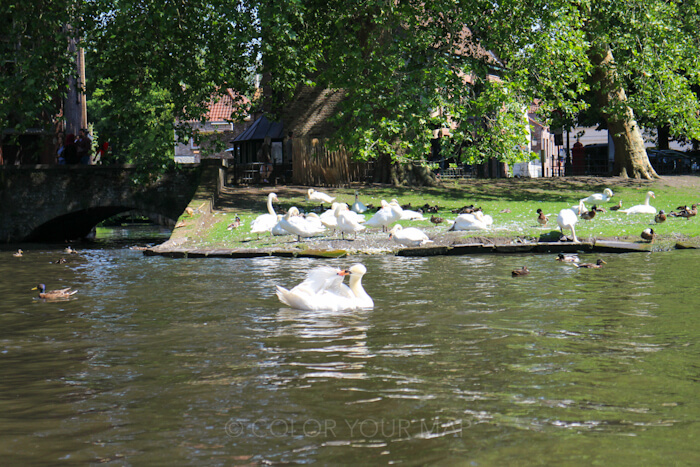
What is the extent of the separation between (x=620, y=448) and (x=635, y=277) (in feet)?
32.5

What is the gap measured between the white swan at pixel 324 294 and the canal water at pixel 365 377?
0.84ft

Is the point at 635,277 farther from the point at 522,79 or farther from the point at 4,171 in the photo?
the point at 4,171

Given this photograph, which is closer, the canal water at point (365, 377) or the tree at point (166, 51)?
the canal water at point (365, 377)

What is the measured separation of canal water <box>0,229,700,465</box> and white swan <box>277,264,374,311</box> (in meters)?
0.26

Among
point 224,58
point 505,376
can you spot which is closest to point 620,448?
point 505,376

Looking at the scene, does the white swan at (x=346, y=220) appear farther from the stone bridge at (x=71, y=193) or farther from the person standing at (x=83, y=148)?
the person standing at (x=83, y=148)

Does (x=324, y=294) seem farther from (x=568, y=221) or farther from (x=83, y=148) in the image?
(x=83, y=148)

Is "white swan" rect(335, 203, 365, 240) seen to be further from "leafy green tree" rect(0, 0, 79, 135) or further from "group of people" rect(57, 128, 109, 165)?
"group of people" rect(57, 128, 109, 165)

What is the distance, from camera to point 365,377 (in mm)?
7707

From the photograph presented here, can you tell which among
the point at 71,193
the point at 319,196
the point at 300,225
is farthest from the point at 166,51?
the point at 300,225

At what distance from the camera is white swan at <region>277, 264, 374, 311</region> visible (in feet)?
38.6

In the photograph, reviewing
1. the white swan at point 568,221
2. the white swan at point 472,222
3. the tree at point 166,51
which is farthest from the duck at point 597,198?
the tree at point 166,51

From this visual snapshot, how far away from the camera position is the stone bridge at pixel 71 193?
30.2 m

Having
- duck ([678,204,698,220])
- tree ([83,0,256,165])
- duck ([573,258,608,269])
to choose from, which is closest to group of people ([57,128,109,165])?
tree ([83,0,256,165])
